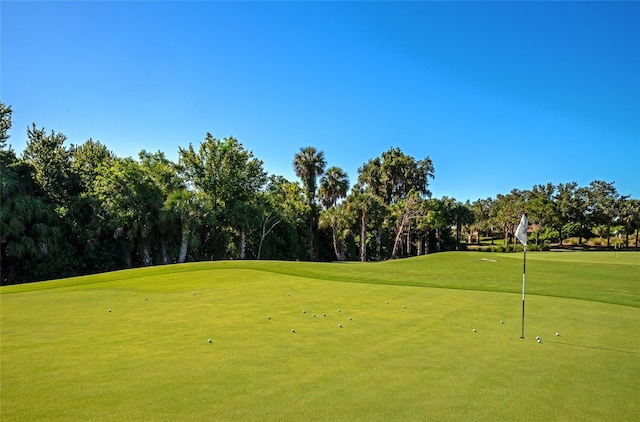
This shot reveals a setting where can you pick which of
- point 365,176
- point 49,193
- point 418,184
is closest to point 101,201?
point 49,193

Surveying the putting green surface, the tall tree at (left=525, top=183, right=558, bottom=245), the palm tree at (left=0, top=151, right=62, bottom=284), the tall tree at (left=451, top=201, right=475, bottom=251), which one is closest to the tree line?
the palm tree at (left=0, top=151, right=62, bottom=284)

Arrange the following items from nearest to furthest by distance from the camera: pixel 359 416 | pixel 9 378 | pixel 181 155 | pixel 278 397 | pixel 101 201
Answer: pixel 359 416 < pixel 278 397 < pixel 9 378 < pixel 101 201 < pixel 181 155

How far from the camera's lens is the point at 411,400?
422 centimetres

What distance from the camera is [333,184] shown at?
51812 mm

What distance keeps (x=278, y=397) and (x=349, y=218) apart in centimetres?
4380

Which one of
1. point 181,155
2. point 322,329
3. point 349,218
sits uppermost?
point 181,155

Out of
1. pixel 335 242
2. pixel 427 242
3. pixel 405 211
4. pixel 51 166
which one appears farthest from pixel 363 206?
pixel 51 166

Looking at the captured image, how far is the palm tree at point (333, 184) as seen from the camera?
170 feet

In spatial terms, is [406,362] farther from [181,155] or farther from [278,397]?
[181,155]

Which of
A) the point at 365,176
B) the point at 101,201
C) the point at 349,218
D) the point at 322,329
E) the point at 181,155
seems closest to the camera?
the point at 322,329

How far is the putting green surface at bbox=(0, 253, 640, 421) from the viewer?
4.00 m

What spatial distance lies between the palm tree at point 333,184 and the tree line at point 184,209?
0.13 meters

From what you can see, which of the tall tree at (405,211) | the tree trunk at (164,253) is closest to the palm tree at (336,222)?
the tall tree at (405,211)

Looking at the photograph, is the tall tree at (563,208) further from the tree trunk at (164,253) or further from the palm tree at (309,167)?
the tree trunk at (164,253)
